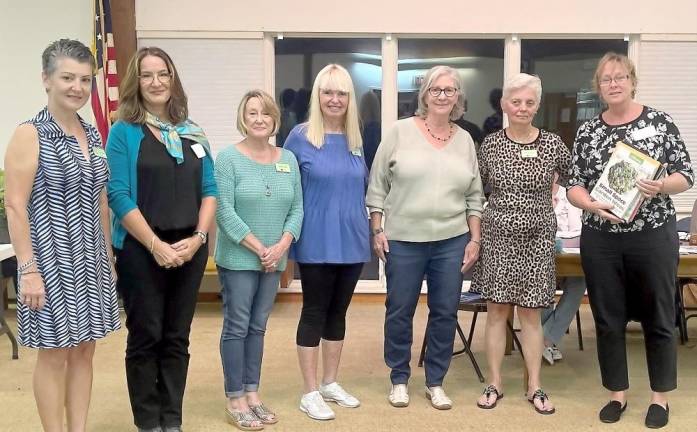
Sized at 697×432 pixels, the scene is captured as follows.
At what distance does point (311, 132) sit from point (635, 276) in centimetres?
153

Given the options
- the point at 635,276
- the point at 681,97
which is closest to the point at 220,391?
the point at 635,276

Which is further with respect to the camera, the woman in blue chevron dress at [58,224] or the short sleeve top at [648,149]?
the short sleeve top at [648,149]

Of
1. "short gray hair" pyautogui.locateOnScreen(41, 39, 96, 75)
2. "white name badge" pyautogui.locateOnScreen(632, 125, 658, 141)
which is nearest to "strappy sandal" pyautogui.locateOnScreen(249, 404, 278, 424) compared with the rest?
"short gray hair" pyautogui.locateOnScreen(41, 39, 96, 75)

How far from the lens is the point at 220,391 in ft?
10.8

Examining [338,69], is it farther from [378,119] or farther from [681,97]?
[681,97]

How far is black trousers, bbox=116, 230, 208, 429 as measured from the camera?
7.83ft

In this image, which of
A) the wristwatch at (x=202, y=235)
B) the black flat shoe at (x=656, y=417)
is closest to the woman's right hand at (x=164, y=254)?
the wristwatch at (x=202, y=235)

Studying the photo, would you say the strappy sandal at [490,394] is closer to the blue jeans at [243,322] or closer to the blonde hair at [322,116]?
the blue jeans at [243,322]

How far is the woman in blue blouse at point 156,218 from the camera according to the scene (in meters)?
2.35

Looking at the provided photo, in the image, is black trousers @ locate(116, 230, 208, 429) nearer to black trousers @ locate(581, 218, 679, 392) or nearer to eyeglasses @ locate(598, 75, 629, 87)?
black trousers @ locate(581, 218, 679, 392)

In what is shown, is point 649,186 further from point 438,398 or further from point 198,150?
point 198,150

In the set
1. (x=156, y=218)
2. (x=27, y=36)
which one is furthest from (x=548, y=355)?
(x=27, y=36)

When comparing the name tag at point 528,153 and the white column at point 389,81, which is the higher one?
the white column at point 389,81

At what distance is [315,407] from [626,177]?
1.67 metres
